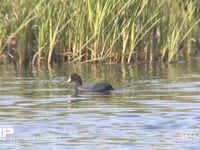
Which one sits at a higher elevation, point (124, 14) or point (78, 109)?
point (124, 14)

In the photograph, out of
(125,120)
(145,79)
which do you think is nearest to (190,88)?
(145,79)

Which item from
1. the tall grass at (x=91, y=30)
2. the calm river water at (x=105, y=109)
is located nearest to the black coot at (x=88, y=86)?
the calm river water at (x=105, y=109)

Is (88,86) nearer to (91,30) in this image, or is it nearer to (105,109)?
(105,109)

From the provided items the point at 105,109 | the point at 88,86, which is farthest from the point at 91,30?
the point at 105,109

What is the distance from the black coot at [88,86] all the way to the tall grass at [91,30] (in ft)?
7.67

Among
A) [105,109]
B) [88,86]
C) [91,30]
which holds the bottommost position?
[105,109]

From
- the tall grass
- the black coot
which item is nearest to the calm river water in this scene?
the black coot

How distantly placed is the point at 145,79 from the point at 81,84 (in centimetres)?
142

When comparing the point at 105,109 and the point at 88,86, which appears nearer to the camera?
the point at 105,109

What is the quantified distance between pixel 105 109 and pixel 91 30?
593 cm

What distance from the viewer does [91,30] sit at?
19.3 meters

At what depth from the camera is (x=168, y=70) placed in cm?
1869

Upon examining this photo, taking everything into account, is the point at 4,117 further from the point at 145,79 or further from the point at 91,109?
the point at 145,79

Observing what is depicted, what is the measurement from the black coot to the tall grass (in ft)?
7.67
